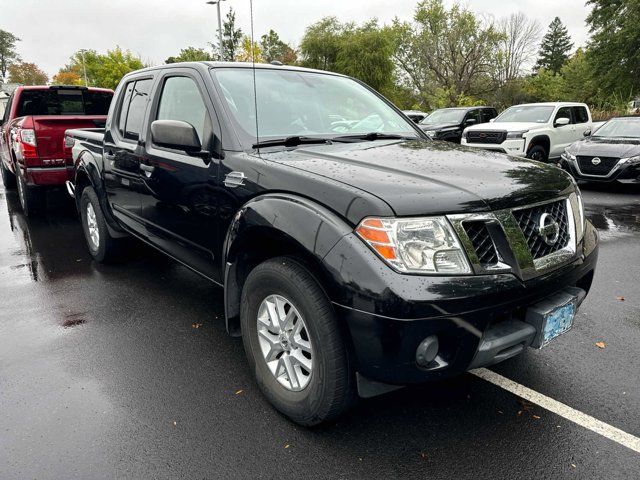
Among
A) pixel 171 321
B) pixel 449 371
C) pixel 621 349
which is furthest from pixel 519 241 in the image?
pixel 171 321

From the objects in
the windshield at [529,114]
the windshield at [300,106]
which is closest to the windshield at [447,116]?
the windshield at [529,114]

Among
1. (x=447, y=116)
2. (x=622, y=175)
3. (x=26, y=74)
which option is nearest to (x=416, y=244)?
(x=622, y=175)

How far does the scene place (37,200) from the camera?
7395 mm

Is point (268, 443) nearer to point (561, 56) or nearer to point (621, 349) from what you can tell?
point (621, 349)

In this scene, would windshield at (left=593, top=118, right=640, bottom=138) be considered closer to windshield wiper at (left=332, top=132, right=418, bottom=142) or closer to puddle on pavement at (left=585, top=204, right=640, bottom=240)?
puddle on pavement at (left=585, top=204, right=640, bottom=240)

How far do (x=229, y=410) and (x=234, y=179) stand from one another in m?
1.28

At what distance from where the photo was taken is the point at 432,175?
7.88 ft

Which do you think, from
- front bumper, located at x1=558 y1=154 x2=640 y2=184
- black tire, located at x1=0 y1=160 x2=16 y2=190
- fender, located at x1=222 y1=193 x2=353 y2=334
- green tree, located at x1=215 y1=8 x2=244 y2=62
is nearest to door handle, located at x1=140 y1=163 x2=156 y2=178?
fender, located at x1=222 y1=193 x2=353 y2=334

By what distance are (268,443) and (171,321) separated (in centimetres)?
177

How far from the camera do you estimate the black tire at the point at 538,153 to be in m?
11.9

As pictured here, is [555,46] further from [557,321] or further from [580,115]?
[557,321]

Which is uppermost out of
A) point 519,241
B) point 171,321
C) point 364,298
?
point 519,241

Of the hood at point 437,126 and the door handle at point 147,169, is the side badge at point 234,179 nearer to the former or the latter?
the door handle at point 147,169

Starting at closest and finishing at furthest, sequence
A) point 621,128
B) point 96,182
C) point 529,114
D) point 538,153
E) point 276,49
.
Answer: point 96,182 → point 621,128 → point 538,153 → point 529,114 → point 276,49
